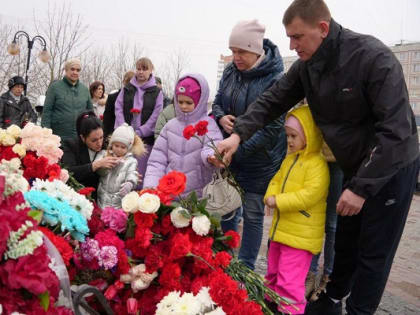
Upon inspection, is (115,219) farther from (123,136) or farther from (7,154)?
(123,136)

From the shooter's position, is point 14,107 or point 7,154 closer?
point 7,154

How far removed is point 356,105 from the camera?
8.14 feet

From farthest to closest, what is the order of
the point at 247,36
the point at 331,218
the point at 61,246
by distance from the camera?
the point at 331,218 < the point at 247,36 < the point at 61,246

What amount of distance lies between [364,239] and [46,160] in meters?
1.89

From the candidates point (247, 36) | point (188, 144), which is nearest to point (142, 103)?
point (188, 144)

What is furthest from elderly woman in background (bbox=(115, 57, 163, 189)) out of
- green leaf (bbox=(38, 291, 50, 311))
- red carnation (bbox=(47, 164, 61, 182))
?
green leaf (bbox=(38, 291, 50, 311))

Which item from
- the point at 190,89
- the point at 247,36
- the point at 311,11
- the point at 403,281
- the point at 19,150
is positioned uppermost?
the point at 311,11

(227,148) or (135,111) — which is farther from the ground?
(227,148)

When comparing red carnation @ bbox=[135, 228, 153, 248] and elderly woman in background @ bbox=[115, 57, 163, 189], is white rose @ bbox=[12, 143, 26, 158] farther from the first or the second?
elderly woman in background @ bbox=[115, 57, 163, 189]

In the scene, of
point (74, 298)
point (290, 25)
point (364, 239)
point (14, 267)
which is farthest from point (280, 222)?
point (14, 267)

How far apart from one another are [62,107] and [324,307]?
433 centimetres

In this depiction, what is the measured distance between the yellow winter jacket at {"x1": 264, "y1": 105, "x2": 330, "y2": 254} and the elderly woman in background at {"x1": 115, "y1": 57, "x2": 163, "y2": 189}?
2.18 metres

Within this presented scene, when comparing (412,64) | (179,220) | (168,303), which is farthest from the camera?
(412,64)

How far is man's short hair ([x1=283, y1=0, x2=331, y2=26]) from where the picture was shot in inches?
97.3
